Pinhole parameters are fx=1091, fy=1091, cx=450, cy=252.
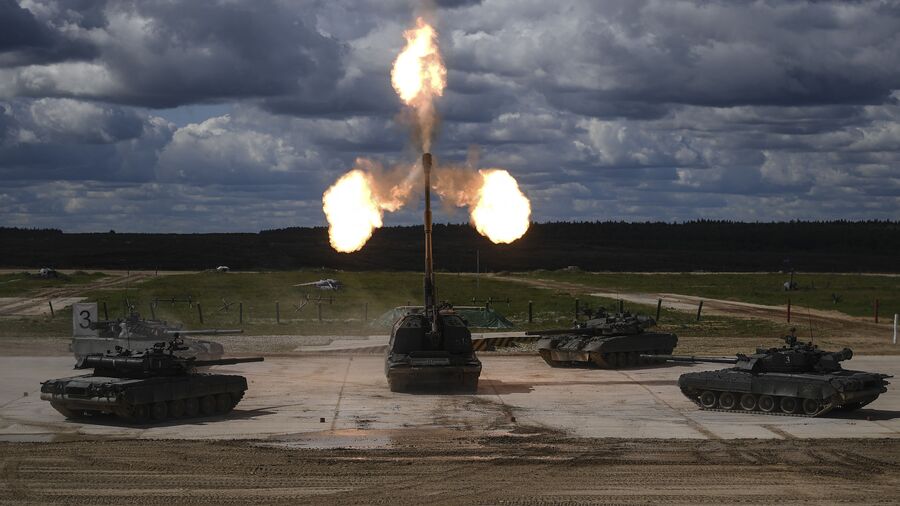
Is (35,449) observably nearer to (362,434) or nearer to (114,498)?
(114,498)

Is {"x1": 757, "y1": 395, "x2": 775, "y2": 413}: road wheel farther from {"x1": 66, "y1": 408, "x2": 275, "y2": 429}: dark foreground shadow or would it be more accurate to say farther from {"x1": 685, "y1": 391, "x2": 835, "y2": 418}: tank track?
{"x1": 66, "y1": 408, "x2": 275, "y2": 429}: dark foreground shadow

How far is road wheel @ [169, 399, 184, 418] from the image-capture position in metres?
26.8

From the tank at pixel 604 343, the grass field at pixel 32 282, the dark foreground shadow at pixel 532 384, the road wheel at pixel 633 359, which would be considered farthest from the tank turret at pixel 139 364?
the grass field at pixel 32 282

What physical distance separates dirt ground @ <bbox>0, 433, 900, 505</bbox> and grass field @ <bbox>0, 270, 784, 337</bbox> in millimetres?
27654

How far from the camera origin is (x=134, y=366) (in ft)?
87.0

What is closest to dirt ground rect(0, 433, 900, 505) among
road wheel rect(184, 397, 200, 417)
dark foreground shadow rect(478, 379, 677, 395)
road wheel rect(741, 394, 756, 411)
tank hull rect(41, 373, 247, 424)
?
tank hull rect(41, 373, 247, 424)

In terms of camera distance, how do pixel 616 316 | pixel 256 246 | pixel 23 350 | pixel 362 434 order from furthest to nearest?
pixel 256 246 < pixel 23 350 < pixel 616 316 < pixel 362 434

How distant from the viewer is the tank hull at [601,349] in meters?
37.6

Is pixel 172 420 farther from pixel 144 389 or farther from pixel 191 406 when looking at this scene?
pixel 144 389

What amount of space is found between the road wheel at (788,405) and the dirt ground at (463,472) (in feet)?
13.0

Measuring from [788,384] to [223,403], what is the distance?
1423 centimetres

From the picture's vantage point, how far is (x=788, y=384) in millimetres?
27156

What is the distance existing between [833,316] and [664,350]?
82.4 feet

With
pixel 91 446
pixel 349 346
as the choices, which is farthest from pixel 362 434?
pixel 349 346
